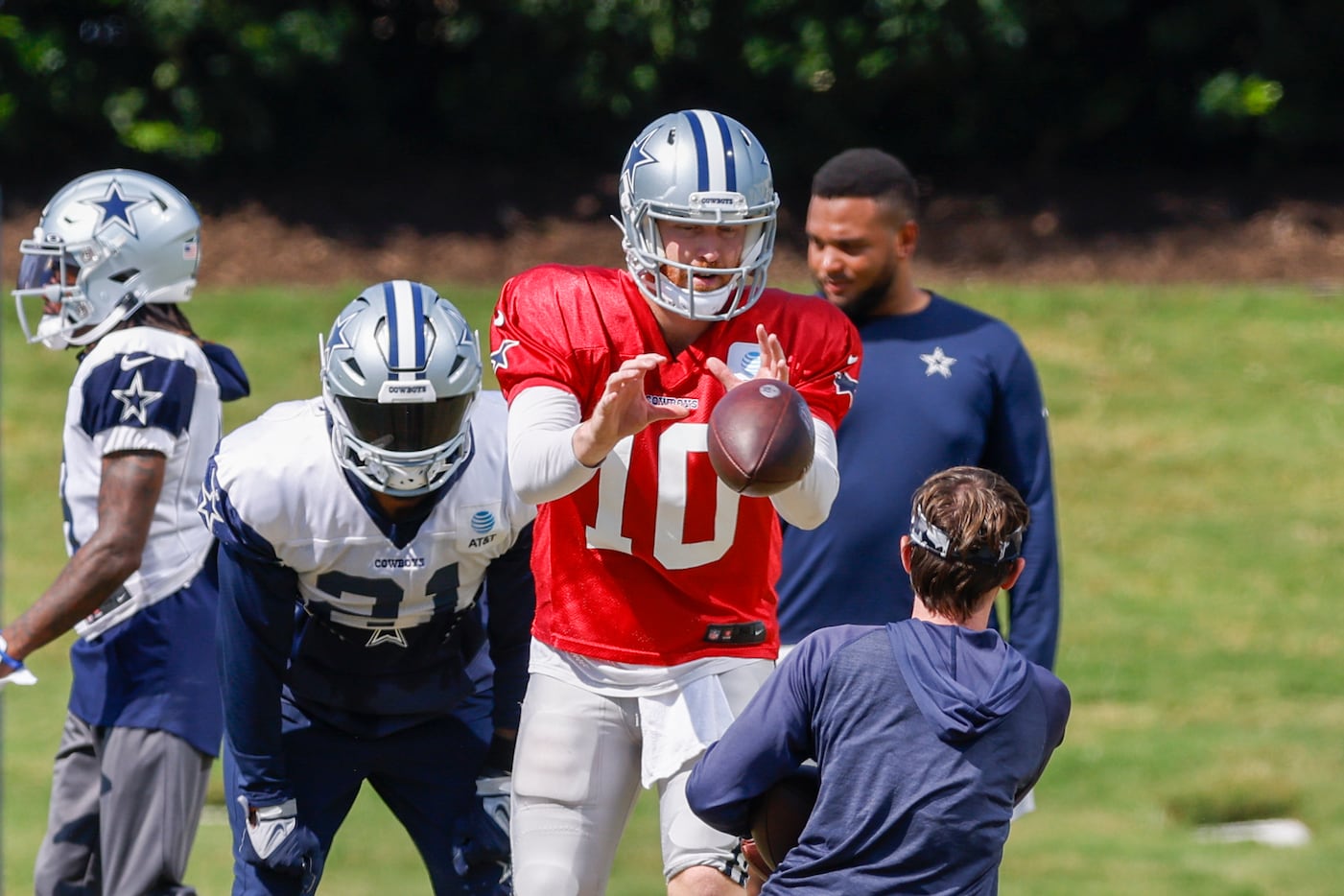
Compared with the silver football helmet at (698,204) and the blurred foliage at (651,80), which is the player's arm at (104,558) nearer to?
the silver football helmet at (698,204)


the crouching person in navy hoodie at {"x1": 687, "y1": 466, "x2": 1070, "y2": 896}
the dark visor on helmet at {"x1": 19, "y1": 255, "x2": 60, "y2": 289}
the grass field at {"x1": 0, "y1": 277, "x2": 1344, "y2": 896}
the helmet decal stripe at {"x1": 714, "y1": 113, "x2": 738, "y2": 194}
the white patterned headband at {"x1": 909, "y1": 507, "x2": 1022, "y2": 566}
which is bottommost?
the grass field at {"x1": 0, "y1": 277, "x2": 1344, "y2": 896}

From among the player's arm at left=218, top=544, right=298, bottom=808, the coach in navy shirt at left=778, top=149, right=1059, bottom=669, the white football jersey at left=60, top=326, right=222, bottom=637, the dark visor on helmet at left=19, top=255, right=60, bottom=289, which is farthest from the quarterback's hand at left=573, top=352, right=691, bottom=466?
the dark visor on helmet at left=19, top=255, right=60, bottom=289

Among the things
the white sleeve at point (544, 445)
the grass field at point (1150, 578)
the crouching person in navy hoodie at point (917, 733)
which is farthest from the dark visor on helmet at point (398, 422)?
the grass field at point (1150, 578)

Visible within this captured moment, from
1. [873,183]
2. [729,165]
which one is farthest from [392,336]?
[873,183]

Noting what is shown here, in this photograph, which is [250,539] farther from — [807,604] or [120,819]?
[807,604]

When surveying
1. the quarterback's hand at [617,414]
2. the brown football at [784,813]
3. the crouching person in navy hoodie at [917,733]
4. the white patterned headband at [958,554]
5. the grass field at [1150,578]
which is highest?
the quarterback's hand at [617,414]

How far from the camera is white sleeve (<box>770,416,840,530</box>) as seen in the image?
356cm

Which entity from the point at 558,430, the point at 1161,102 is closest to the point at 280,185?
the point at 1161,102

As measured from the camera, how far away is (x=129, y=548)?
14.6 ft

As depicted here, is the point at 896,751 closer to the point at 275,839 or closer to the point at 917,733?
the point at 917,733

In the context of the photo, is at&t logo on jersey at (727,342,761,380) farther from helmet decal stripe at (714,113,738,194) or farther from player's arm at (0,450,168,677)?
player's arm at (0,450,168,677)

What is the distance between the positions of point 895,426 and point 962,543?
4.89ft

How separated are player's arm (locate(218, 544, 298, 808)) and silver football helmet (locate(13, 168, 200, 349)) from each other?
3.79 ft

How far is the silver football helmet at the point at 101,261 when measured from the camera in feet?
15.8
